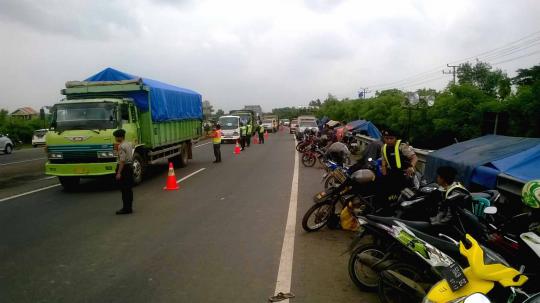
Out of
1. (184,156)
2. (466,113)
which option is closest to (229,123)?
(184,156)

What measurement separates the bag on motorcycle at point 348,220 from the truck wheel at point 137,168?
6769 mm

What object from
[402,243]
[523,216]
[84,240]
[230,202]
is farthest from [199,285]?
[230,202]

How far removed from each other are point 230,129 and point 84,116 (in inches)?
802

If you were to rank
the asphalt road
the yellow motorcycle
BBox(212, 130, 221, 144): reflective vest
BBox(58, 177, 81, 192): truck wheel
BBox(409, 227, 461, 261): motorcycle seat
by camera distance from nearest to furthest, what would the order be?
the yellow motorcycle < BBox(409, 227, 461, 261): motorcycle seat < the asphalt road < BBox(58, 177, 81, 192): truck wheel < BBox(212, 130, 221, 144): reflective vest

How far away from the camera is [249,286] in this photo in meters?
4.51

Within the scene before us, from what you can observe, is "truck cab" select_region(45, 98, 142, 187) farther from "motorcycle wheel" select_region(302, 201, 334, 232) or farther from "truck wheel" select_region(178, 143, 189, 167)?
"motorcycle wheel" select_region(302, 201, 334, 232)

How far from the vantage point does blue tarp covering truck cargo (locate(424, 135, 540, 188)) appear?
6.22 m

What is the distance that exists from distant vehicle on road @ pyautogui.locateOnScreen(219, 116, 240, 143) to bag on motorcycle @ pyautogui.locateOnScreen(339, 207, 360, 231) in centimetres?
2419

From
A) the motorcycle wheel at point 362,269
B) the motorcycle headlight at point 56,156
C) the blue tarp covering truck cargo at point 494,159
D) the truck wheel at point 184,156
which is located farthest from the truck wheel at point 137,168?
the motorcycle wheel at point 362,269

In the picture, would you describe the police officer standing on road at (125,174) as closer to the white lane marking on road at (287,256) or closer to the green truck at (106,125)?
the green truck at (106,125)

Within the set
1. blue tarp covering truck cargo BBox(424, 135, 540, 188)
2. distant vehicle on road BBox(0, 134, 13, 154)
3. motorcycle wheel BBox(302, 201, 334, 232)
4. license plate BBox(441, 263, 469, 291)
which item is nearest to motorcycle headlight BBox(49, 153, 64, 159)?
motorcycle wheel BBox(302, 201, 334, 232)

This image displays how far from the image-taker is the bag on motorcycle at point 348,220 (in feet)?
21.7

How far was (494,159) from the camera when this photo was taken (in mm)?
6941

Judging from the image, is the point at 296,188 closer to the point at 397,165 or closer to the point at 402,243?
the point at 397,165
